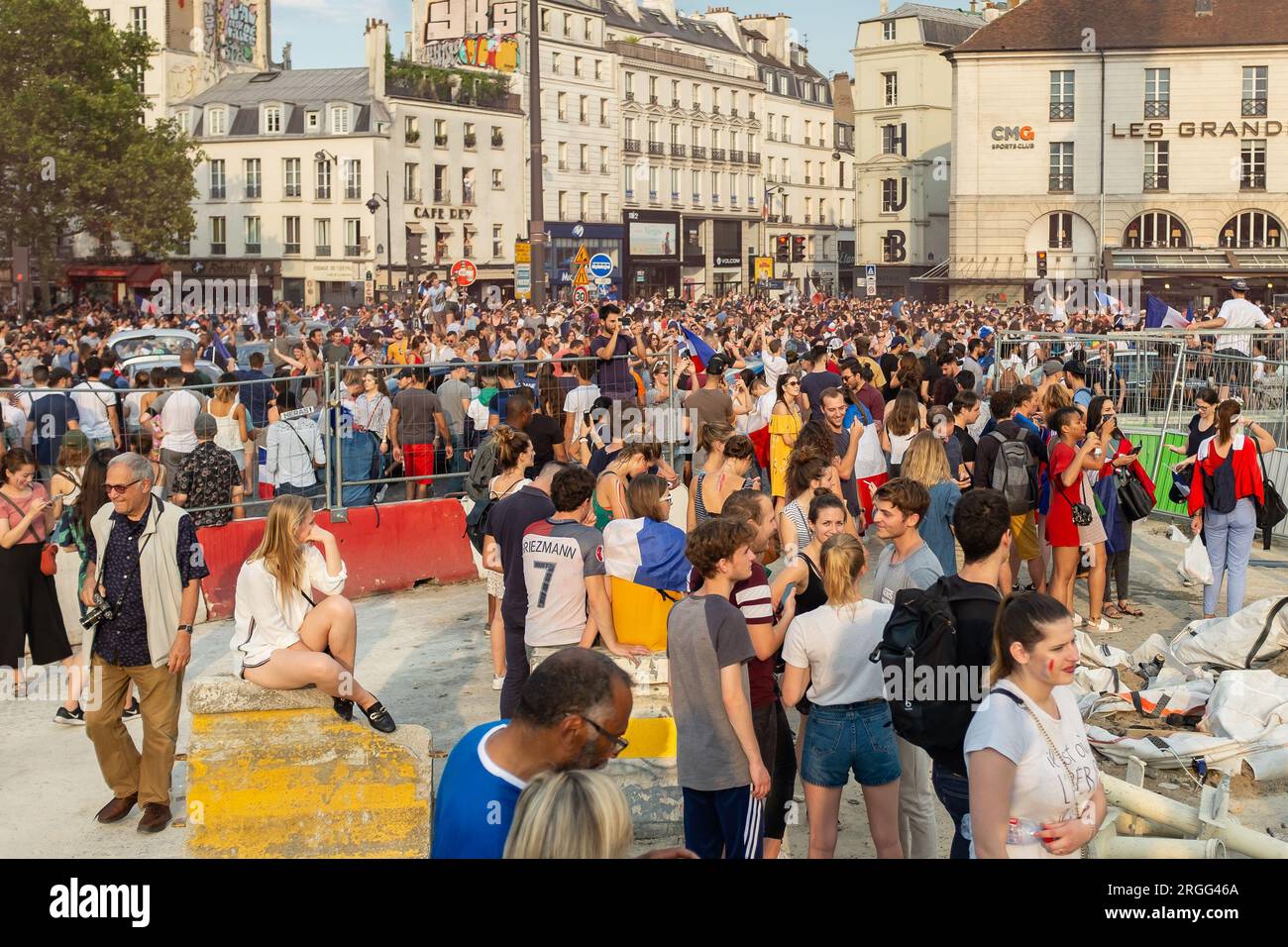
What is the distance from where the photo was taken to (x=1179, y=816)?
6461 millimetres

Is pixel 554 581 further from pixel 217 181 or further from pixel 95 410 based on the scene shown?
pixel 217 181

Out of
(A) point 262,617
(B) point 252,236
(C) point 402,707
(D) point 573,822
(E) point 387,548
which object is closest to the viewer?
(D) point 573,822

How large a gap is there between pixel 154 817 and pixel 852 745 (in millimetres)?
3615

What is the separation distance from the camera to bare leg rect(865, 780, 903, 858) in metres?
5.54

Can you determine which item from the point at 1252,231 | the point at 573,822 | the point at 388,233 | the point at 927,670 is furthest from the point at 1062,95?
the point at 573,822

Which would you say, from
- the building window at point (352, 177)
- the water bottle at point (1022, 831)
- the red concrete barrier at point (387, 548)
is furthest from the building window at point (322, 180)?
the water bottle at point (1022, 831)

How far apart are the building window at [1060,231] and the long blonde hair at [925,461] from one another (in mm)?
52413

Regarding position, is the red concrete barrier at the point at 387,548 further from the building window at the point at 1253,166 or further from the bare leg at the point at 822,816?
the building window at the point at 1253,166

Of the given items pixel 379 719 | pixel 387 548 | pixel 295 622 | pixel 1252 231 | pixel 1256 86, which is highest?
pixel 1256 86

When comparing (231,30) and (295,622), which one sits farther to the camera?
(231,30)

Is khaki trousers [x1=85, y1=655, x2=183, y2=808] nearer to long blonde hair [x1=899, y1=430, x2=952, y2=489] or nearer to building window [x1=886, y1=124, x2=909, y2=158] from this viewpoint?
long blonde hair [x1=899, y1=430, x2=952, y2=489]

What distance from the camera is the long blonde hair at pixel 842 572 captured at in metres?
5.52
